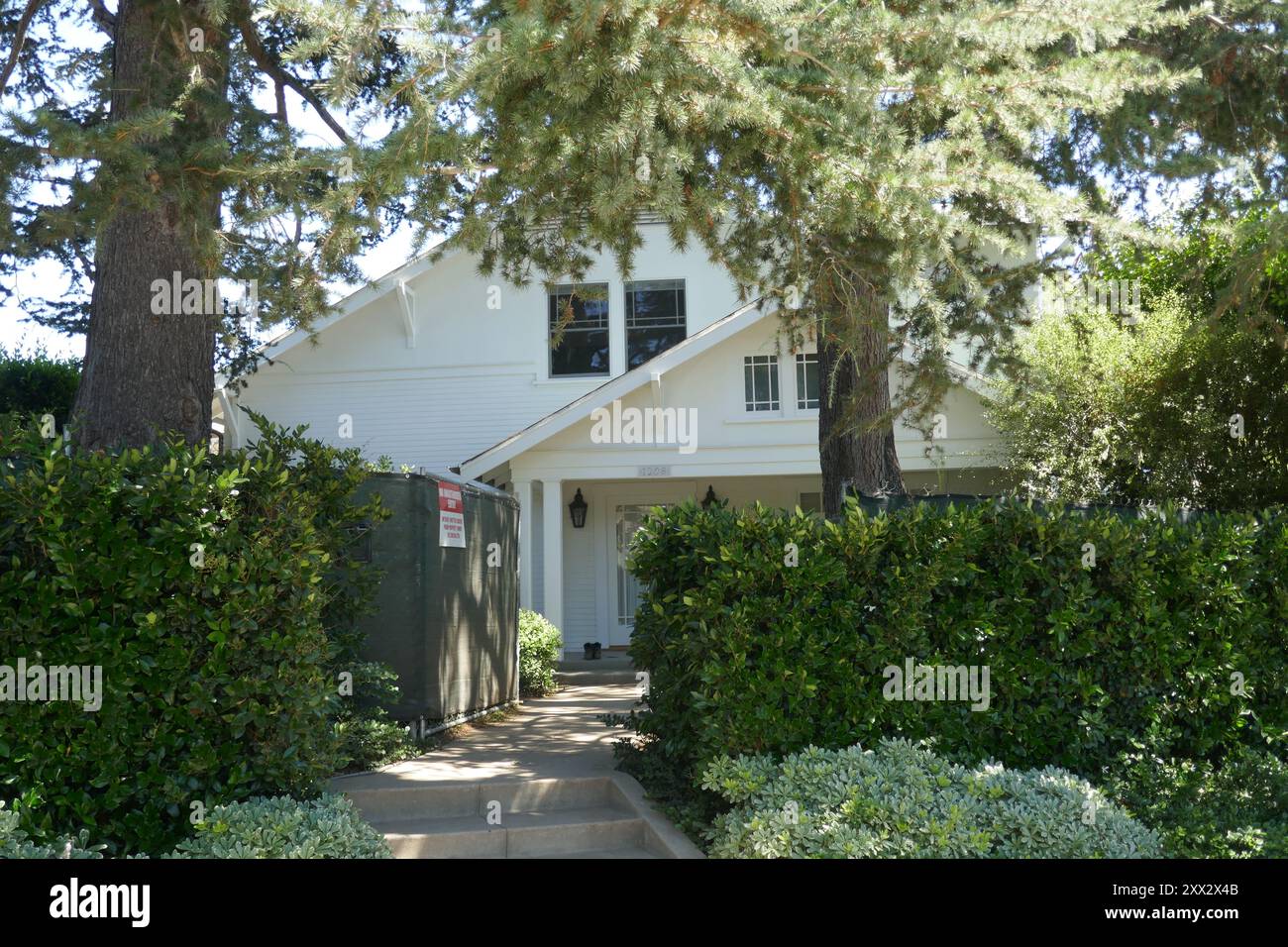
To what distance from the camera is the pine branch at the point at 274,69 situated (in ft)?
27.6

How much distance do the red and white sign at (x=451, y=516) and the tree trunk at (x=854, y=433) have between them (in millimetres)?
3083

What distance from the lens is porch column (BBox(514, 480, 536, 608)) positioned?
1559cm

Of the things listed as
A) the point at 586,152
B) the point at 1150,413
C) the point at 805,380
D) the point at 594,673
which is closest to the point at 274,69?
the point at 586,152

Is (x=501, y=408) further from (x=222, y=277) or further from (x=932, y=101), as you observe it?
(x=932, y=101)

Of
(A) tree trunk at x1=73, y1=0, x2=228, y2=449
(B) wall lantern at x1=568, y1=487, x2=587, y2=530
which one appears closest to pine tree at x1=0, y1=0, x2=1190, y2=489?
(A) tree trunk at x1=73, y1=0, x2=228, y2=449

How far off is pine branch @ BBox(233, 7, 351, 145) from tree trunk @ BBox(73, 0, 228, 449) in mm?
576

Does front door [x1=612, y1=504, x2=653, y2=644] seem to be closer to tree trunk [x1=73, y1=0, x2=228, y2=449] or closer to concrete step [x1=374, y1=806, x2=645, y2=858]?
tree trunk [x1=73, y1=0, x2=228, y2=449]

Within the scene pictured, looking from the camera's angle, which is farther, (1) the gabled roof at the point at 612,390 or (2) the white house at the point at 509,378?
(2) the white house at the point at 509,378

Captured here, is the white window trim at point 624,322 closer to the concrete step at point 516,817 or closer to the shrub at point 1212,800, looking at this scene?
the concrete step at point 516,817

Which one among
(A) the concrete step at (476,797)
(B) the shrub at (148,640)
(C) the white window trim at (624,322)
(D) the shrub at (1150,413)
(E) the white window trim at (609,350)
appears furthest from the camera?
(C) the white window trim at (624,322)

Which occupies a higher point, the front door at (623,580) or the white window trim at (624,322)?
the white window trim at (624,322)

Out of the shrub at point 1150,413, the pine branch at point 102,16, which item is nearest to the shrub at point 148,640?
the pine branch at point 102,16
